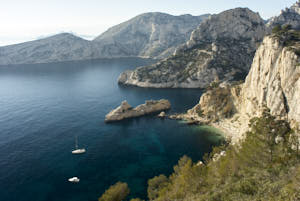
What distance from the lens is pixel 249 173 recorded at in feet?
139

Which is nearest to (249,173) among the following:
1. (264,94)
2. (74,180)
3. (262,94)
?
(264,94)

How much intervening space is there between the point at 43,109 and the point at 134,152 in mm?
83795

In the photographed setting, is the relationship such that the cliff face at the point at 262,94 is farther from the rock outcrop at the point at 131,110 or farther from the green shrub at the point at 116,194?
the green shrub at the point at 116,194

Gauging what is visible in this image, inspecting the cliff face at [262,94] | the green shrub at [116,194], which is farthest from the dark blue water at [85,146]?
the cliff face at [262,94]

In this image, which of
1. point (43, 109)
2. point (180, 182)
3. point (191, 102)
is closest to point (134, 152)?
point (180, 182)

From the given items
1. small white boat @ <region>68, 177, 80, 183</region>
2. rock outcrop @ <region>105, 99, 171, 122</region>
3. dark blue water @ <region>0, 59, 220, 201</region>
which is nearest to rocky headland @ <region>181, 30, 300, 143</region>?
Answer: dark blue water @ <region>0, 59, 220, 201</region>

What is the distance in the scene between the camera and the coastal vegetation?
33.0 meters

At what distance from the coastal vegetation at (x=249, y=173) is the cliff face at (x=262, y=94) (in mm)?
12062

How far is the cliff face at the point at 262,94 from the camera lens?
226 ft

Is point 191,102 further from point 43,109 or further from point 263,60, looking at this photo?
point 43,109

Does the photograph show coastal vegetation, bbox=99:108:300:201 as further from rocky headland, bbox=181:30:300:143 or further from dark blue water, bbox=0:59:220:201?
dark blue water, bbox=0:59:220:201

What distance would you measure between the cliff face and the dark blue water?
542 inches

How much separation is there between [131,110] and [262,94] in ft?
238

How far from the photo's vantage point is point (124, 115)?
130 meters
